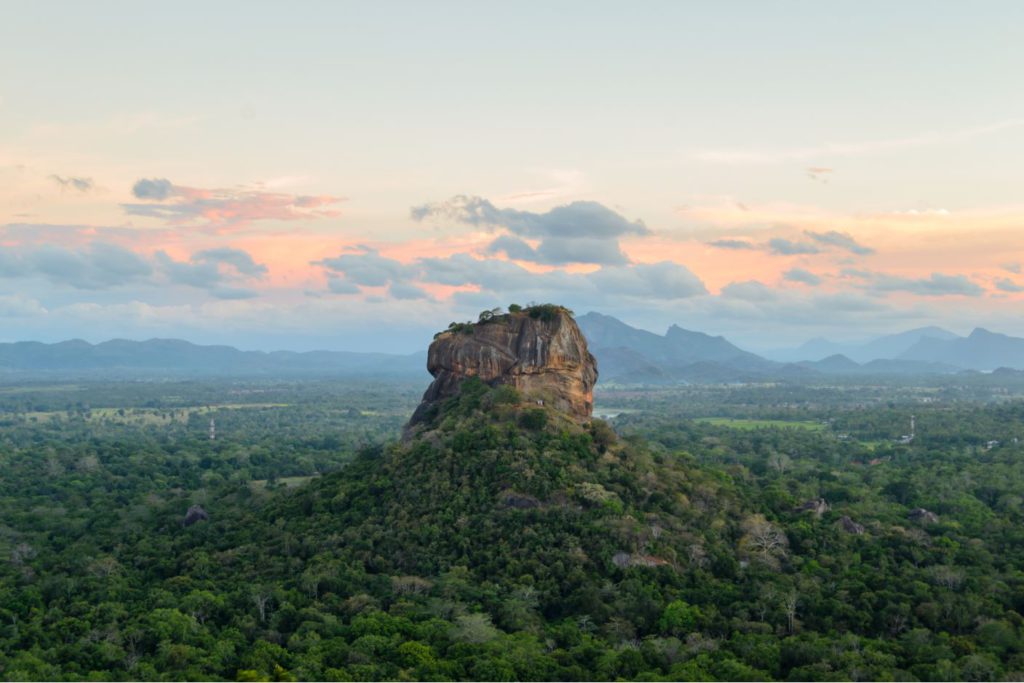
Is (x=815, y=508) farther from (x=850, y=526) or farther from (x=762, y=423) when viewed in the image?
(x=762, y=423)

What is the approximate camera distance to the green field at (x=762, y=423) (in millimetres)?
132625

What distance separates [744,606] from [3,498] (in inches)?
2278

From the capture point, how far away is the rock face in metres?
53.5

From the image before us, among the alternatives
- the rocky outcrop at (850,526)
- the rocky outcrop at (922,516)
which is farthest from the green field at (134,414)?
the rocky outcrop at (922,516)

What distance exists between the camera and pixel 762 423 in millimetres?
144750

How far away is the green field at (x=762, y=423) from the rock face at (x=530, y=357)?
273ft

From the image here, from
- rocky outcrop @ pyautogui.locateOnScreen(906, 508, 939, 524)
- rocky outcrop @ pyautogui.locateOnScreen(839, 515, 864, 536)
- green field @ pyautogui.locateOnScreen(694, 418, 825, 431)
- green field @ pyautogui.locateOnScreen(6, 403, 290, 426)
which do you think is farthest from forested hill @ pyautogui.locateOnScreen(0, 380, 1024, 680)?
green field @ pyautogui.locateOnScreen(6, 403, 290, 426)

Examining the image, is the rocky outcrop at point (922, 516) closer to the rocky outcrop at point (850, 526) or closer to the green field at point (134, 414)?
the rocky outcrop at point (850, 526)

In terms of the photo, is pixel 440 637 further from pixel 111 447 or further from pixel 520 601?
pixel 111 447

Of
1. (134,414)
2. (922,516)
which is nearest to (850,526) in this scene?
(922,516)

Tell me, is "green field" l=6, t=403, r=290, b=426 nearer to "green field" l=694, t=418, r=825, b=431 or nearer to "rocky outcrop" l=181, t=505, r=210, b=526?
"green field" l=694, t=418, r=825, b=431

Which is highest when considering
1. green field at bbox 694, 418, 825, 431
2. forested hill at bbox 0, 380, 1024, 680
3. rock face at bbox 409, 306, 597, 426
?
rock face at bbox 409, 306, 597, 426

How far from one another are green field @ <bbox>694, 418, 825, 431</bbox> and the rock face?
83.2 metres

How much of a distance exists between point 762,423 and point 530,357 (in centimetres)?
10234
